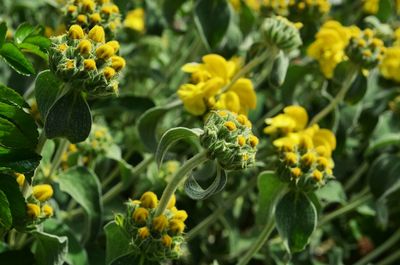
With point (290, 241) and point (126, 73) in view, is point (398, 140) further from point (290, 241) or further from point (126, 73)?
point (126, 73)

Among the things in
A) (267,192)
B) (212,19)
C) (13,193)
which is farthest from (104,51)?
(212,19)

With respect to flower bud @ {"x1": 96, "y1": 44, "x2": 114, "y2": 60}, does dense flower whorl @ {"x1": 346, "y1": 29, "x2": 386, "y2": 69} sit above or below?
below

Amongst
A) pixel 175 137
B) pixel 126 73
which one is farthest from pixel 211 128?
pixel 126 73

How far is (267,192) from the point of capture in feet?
4.59

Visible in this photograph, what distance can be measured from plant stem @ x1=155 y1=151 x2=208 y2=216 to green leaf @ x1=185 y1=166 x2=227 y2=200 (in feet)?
0.05

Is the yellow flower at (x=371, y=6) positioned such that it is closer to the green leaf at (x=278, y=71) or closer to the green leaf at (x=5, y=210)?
the green leaf at (x=278, y=71)

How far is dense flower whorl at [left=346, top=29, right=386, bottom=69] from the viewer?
5.02ft

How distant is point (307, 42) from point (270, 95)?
38 centimetres

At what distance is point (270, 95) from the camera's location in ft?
6.90

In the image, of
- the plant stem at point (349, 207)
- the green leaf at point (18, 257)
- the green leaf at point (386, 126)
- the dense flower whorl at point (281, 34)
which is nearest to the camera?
the green leaf at point (18, 257)

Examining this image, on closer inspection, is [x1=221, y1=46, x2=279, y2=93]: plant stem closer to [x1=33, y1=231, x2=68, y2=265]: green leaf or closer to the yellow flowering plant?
the yellow flowering plant

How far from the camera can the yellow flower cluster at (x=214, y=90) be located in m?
1.41

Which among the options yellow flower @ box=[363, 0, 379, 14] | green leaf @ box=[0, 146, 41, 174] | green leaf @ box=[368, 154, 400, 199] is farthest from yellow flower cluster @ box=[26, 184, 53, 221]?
yellow flower @ box=[363, 0, 379, 14]

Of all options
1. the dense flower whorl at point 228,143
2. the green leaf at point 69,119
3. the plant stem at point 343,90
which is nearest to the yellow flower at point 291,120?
the plant stem at point 343,90
